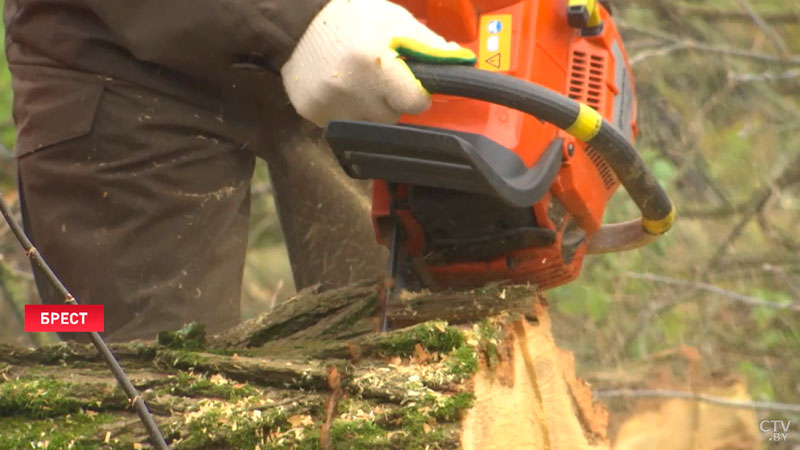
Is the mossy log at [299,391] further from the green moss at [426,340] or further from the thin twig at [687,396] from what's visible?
the thin twig at [687,396]

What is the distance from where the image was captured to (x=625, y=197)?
4.21 metres

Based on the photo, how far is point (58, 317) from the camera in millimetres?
1660

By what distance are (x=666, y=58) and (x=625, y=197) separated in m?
Answer: 0.75

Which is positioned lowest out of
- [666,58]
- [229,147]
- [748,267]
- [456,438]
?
[456,438]

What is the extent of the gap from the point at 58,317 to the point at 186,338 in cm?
23

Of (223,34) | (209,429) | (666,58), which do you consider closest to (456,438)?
(209,429)

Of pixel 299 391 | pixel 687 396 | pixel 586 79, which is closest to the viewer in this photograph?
pixel 299 391

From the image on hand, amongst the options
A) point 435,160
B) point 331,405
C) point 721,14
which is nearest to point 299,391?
point 331,405

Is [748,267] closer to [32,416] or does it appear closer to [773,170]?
[773,170]

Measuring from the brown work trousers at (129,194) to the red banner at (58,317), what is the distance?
436mm

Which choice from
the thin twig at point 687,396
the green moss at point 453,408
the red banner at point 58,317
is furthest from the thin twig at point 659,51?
the red banner at point 58,317

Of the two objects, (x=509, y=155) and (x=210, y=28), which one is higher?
(x=210, y=28)

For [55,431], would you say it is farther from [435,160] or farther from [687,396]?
[687,396]

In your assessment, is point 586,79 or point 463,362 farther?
point 586,79
